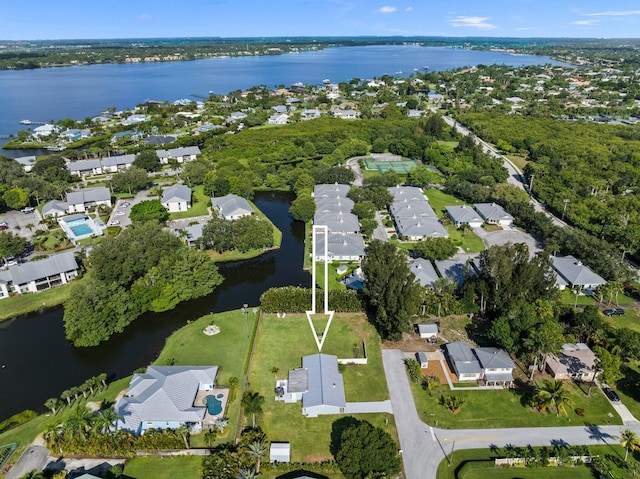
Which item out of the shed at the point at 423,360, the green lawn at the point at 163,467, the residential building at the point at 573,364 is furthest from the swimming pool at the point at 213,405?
the residential building at the point at 573,364

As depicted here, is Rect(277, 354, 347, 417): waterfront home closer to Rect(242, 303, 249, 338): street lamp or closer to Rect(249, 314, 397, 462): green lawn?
Rect(249, 314, 397, 462): green lawn

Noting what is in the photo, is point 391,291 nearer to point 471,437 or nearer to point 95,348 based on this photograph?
point 471,437

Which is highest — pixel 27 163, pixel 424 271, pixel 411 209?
pixel 27 163

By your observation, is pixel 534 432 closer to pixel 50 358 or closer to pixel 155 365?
pixel 155 365

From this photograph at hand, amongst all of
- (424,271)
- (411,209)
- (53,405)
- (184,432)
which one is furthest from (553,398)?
(411,209)

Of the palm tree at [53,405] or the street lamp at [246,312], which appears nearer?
the palm tree at [53,405]

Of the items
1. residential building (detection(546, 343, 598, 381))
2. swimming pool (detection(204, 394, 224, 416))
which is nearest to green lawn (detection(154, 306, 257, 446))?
swimming pool (detection(204, 394, 224, 416))

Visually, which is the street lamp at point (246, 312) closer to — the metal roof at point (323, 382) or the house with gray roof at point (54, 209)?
the metal roof at point (323, 382)
